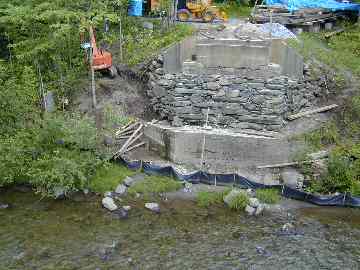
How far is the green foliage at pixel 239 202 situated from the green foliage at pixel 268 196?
84 cm

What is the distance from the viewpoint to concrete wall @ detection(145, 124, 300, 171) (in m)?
21.9

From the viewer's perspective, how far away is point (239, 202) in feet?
65.9

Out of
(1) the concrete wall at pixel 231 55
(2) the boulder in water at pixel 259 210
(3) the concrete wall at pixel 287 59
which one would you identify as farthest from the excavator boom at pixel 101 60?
(2) the boulder in water at pixel 259 210

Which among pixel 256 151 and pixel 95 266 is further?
pixel 256 151

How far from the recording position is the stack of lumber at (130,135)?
76.6ft

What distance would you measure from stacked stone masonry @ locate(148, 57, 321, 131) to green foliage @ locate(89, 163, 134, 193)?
3.68 metres

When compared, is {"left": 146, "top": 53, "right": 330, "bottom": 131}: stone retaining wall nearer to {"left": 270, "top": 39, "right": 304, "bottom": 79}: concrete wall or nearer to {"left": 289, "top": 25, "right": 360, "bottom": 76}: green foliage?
{"left": 270, "top": 39, "right": 304, "bottom": 79}: concrete wall

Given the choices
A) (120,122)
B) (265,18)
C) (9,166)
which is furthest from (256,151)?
(9,166)

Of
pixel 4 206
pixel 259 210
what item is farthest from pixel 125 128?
pixel 259 210

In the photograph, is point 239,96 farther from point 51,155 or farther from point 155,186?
point 51,155

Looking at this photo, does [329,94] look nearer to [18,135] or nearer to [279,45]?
[279,45]

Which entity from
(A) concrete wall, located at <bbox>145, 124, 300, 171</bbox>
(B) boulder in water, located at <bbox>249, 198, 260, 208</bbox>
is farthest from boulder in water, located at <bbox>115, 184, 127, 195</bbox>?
(B) boulder in water, located at <bbox>249, 198, 260, 208</bbox>

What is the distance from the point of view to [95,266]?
659 inches

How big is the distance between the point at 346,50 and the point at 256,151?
27.0ft
